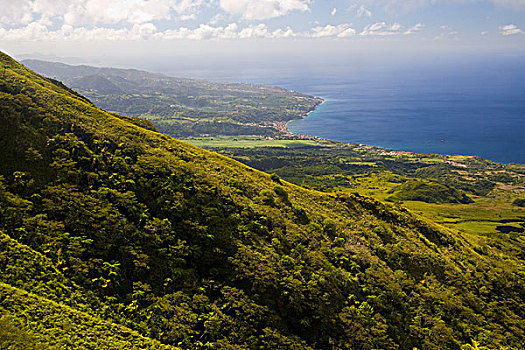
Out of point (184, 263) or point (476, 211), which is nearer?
point (184, 263)

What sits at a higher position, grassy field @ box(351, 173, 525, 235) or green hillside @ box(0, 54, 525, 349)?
green hillside @ box(0, 54, 525, 349)

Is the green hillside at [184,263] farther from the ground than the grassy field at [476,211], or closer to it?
farther from the ground

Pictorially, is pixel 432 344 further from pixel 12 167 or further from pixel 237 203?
pixel 12 167

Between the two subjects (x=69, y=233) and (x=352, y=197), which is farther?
(x=352, y=197)

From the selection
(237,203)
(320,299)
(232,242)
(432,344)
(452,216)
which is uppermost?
(237,203)

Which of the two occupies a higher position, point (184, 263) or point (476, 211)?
point (184, 263)

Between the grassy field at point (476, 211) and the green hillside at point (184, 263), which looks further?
the grassy field at point (476, 211)

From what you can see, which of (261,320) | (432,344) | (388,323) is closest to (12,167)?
(261,320)

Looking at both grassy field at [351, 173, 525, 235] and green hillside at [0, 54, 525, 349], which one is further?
grassy field at [351, 173, 525, 235]
